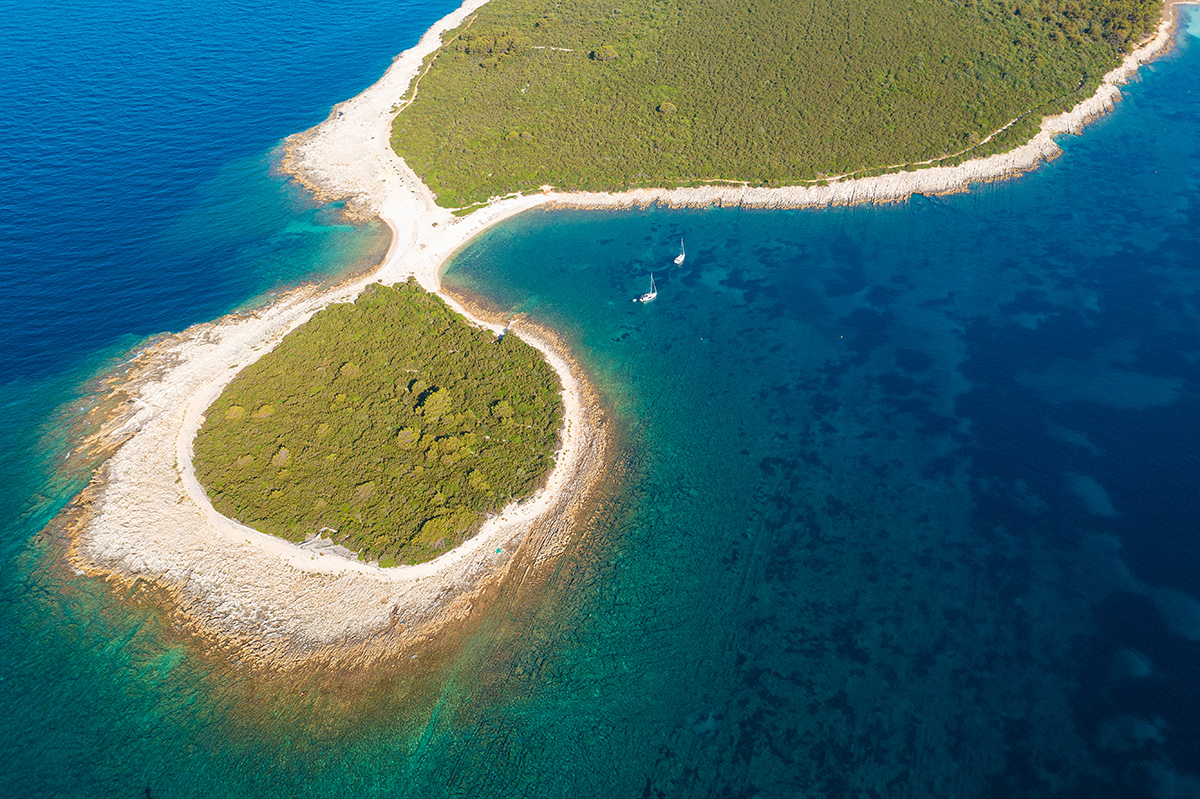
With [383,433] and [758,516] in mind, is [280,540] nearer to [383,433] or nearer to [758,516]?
[383,433]

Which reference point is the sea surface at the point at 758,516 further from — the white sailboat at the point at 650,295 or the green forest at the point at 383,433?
the green forest at the point at 383,433

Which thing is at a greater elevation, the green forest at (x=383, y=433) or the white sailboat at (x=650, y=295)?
the green forest at (x=383, y=433)

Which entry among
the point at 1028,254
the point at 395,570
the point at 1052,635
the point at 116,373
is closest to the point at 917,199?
the point at 1028,254

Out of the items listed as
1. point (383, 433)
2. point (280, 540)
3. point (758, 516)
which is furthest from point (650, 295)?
point (280, 540)

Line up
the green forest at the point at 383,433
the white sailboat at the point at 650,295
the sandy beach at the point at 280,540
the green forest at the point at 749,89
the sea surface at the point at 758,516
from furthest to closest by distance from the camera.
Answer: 1. the green forest at the point at 749,89
2. the white sailboat at the point at 650,295
3. the green forest at the point at 383,433
4. the sandy beach at the point at 280,540
5. the sea surface at the point at 758,516

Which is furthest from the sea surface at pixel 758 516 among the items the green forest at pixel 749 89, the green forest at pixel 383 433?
the green forest at pixel 749 89

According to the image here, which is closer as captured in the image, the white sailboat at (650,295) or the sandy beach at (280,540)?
the sandy beach at (280,540)

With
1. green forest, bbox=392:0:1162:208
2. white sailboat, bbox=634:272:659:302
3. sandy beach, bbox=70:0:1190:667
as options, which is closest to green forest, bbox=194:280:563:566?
sandy beach, bbox=70:0:1190:667
